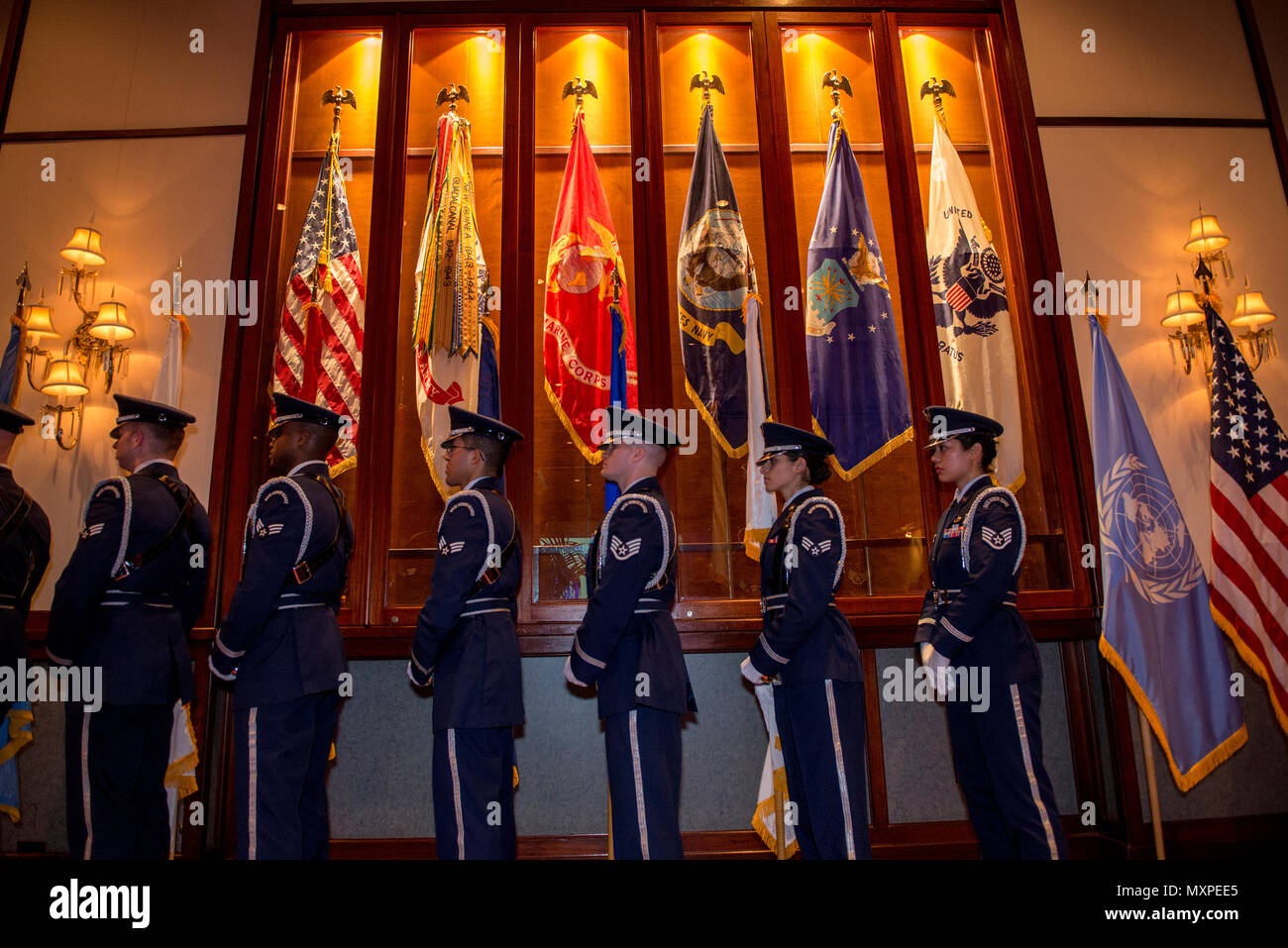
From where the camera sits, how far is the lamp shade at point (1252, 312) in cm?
461

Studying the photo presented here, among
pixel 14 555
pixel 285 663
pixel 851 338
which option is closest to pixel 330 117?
pixel 14 555

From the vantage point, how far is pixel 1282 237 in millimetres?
4910

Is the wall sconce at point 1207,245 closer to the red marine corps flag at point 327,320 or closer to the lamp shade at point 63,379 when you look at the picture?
the red marine corps flag at point 327,320

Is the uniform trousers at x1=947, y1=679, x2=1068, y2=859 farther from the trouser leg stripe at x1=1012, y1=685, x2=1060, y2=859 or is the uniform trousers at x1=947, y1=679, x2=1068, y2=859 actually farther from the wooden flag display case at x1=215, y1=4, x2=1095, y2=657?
the wooden flag display case at x1=215, y1=4, x2=1095, y2=657

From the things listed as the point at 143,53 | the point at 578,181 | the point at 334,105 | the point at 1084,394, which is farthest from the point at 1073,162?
the point at 143,53

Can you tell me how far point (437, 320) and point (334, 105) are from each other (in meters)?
1.73

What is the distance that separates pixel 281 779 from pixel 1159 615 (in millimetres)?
3769

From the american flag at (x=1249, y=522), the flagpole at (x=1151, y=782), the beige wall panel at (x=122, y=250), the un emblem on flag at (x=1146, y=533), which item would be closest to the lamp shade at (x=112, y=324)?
the beige wall panel at (x=122, y=250)

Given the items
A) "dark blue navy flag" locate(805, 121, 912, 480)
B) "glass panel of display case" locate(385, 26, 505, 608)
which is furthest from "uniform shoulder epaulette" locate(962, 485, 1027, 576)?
"glass panel of display case" locate(385, 26, 505, 608)

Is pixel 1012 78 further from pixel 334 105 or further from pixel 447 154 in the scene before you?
pixel 334 105

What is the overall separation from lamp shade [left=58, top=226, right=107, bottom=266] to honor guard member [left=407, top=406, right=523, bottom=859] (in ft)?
9.68

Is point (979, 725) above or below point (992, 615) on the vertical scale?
below

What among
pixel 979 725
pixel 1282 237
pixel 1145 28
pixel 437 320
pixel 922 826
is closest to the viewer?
pixel 979 725

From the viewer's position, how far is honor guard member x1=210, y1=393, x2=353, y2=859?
8.77ft
